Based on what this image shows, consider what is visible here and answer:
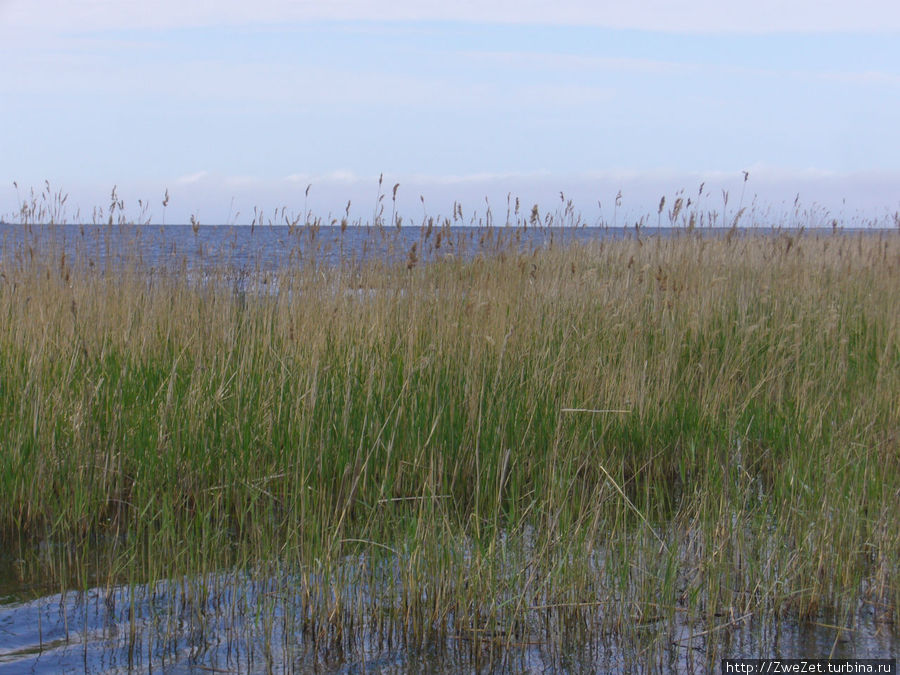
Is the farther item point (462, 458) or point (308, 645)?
point (462, 458)

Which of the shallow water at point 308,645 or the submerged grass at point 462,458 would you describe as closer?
the shallow water at point 308,645

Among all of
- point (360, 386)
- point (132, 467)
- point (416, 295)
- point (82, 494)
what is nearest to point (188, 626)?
point (82, 494)

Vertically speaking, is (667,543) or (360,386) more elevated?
(360,386)

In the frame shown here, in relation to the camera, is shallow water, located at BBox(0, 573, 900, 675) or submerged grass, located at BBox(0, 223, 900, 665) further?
submerged grass, located at BBox(0, 223, 900, 665)

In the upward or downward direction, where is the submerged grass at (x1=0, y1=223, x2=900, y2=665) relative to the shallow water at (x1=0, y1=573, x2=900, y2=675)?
upward

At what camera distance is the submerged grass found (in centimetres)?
214

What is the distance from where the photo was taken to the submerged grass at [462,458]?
7.03ft

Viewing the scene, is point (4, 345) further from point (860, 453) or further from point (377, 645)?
point (860, 453)

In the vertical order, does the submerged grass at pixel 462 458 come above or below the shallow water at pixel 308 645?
above

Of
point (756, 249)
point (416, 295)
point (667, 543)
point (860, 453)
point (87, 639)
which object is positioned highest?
point (756, 249)

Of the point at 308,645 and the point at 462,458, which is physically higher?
the point at 462,458

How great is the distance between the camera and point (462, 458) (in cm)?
307

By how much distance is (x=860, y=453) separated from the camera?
3072 mm

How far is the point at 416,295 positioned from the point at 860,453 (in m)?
2.28
